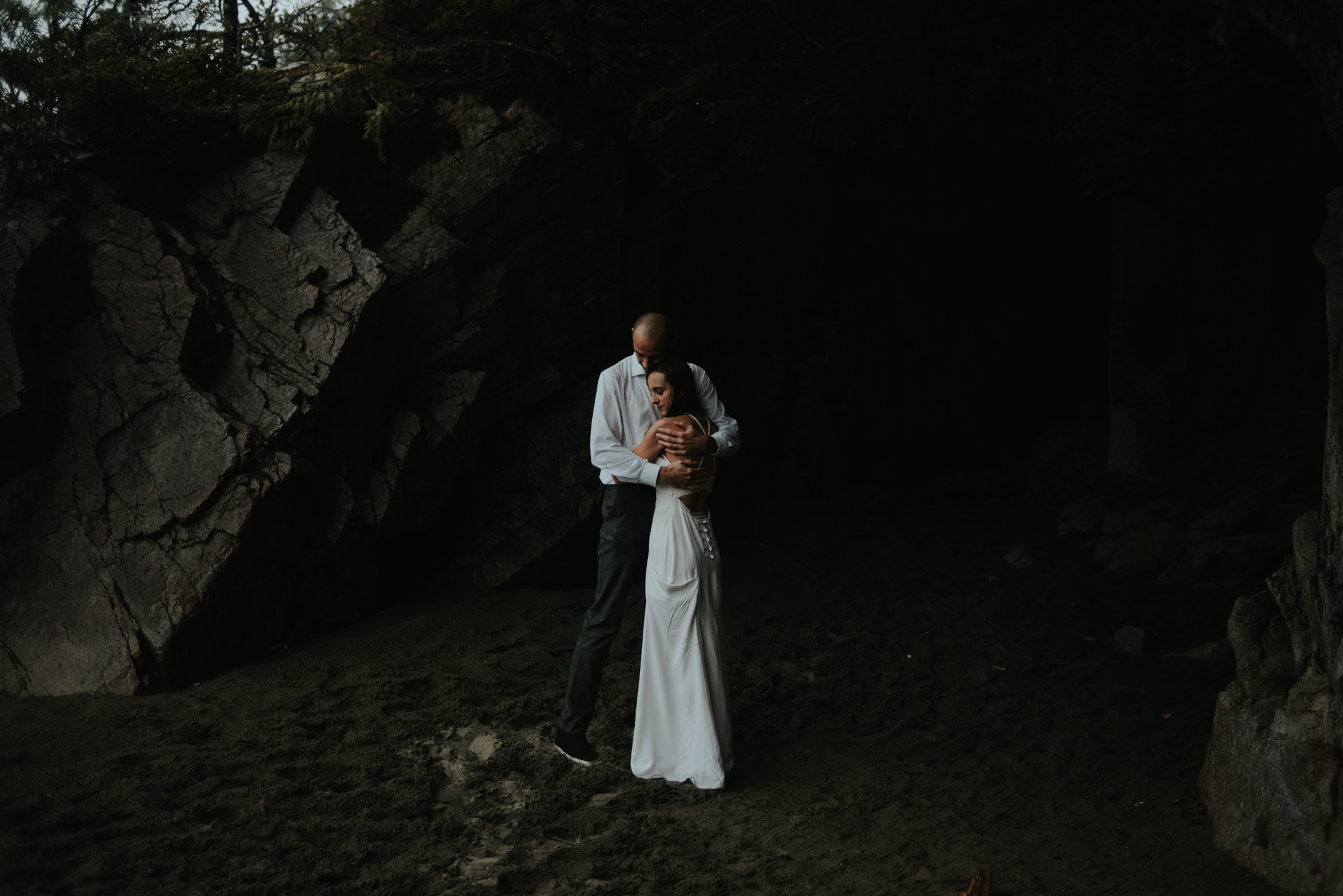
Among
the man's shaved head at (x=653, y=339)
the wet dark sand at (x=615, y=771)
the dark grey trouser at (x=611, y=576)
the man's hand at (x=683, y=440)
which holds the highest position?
the man's shaved head at (x=653, y=339)

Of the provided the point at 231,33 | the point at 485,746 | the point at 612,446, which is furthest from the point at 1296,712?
the point at 231,33

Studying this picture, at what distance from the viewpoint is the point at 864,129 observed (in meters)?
9.88

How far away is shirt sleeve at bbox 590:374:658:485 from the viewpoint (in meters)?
4.77

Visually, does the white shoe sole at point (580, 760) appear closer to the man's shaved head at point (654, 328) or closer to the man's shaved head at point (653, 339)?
the man's shaved head at point (653, 339)

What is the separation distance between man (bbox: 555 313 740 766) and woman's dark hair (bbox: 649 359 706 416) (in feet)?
0.32

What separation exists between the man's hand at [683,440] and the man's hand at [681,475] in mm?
66

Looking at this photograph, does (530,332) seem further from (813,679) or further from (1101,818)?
(1101,818)

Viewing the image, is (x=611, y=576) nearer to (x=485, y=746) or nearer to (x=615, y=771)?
(x=615, y=771)

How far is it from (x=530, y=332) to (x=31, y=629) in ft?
13.7

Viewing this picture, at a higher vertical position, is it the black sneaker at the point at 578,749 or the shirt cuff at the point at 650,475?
the shirt cuff at the point at 650,475

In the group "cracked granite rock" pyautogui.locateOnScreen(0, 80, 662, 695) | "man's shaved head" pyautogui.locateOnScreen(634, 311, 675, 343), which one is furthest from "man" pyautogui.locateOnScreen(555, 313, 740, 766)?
"cracked granite rock" pyautogui.locateOnScreen(0, 80, 662, 695)

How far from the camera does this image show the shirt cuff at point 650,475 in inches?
186

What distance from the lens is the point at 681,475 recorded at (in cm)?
470

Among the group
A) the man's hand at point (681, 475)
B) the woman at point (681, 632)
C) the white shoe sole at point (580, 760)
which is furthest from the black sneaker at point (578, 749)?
the man's hand at point (681, 475)
